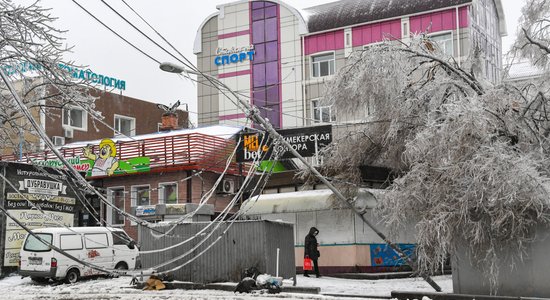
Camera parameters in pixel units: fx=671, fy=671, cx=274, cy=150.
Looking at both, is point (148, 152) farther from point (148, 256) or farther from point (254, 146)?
point (148, 256)

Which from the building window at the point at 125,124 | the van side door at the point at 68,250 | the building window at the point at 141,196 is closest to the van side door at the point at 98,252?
the van side door at the point at 68,250

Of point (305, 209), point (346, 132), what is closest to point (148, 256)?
point (305, 209)

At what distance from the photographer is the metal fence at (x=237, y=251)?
1994cm

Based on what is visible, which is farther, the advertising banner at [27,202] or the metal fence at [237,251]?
the advertising banner at [27,202]

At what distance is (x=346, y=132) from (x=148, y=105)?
118 ft

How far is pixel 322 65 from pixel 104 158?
1601 cm

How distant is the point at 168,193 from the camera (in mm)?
32531

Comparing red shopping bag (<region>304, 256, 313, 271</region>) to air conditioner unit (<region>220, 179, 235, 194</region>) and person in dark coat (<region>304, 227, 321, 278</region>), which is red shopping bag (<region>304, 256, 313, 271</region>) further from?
air conditioner unit (<region>220, 179, 235, 194</region>)

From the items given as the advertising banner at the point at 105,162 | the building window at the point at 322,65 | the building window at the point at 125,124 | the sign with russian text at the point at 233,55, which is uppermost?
the sign with russian text at the point at 233,55

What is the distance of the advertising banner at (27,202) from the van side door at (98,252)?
7.21 ft

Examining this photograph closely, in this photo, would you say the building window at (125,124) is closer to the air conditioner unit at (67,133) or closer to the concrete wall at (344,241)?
the air conditioner unit at (67,133)

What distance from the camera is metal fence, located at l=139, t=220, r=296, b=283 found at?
19938mm

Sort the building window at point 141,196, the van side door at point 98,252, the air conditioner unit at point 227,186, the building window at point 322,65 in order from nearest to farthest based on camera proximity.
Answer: the van side door at point 98,252
the air conditioner unit at point 227,186
the building window at point 141,196
the building window at point 322,65

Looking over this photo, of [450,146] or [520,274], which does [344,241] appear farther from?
[450,146]
